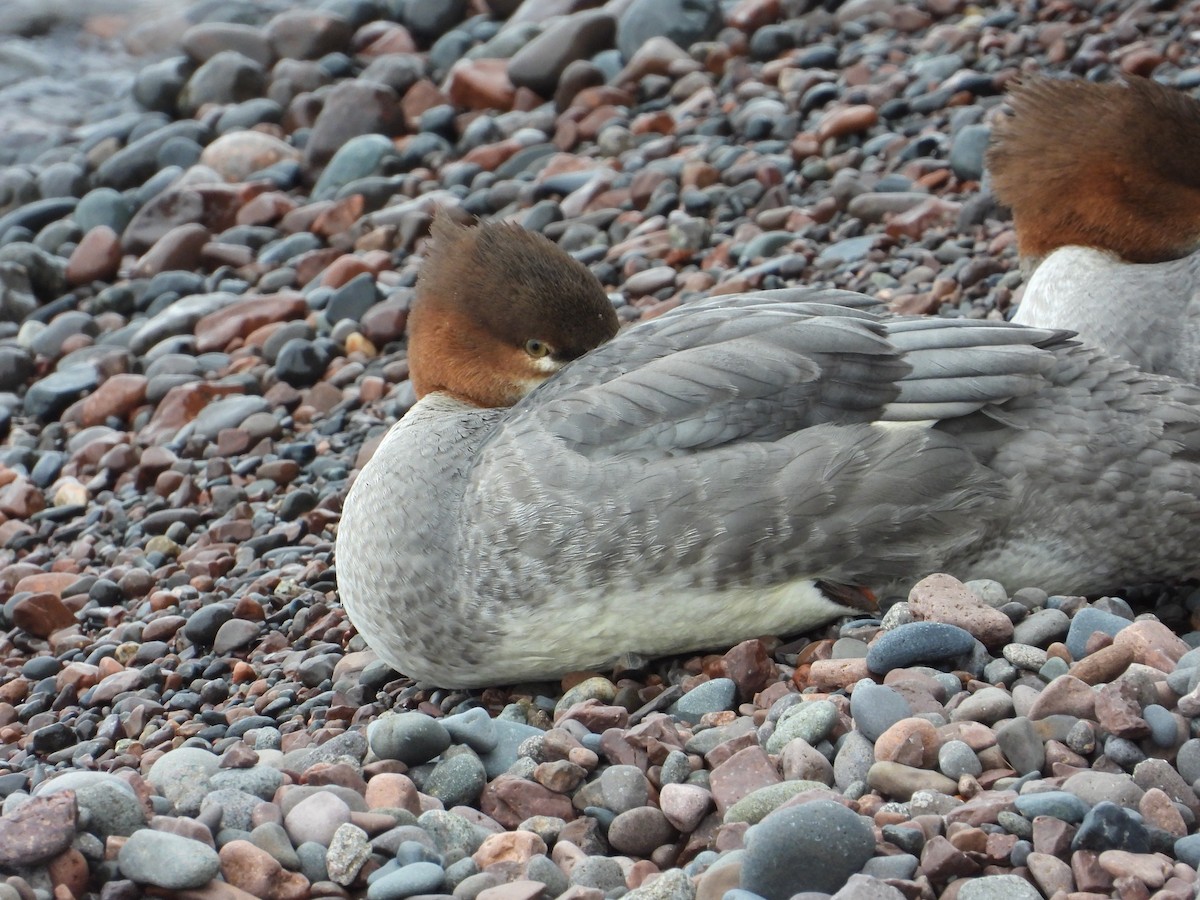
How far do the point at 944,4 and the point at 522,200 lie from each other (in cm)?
245

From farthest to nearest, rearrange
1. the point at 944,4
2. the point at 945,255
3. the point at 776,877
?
1. the point at 944,4
2. the point at 945,255
3. the point at 776,877

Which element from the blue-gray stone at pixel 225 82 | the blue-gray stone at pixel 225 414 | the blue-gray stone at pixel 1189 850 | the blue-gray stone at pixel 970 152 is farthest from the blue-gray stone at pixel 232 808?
the blue-gray stone at pixel 225 82

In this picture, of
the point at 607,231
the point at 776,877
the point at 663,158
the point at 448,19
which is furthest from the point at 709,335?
the point at 448,19

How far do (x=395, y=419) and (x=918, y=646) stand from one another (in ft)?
9.57

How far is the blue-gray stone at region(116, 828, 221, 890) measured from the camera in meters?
2.80

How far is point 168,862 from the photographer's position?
281 centimetres

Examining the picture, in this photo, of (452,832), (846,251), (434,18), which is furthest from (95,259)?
(452,832)

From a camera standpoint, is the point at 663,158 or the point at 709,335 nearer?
the point at 709,335

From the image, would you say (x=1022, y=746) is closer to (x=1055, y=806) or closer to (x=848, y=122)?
(x=1055, y=806)

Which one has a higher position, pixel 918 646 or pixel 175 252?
pixel 918 646

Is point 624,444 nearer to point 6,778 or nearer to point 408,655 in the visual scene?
point 408,655

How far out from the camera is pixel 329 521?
540 cm

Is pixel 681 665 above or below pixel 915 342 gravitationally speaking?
below

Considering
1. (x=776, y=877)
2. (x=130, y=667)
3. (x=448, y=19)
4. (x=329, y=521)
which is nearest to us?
(x=776, y=877)
